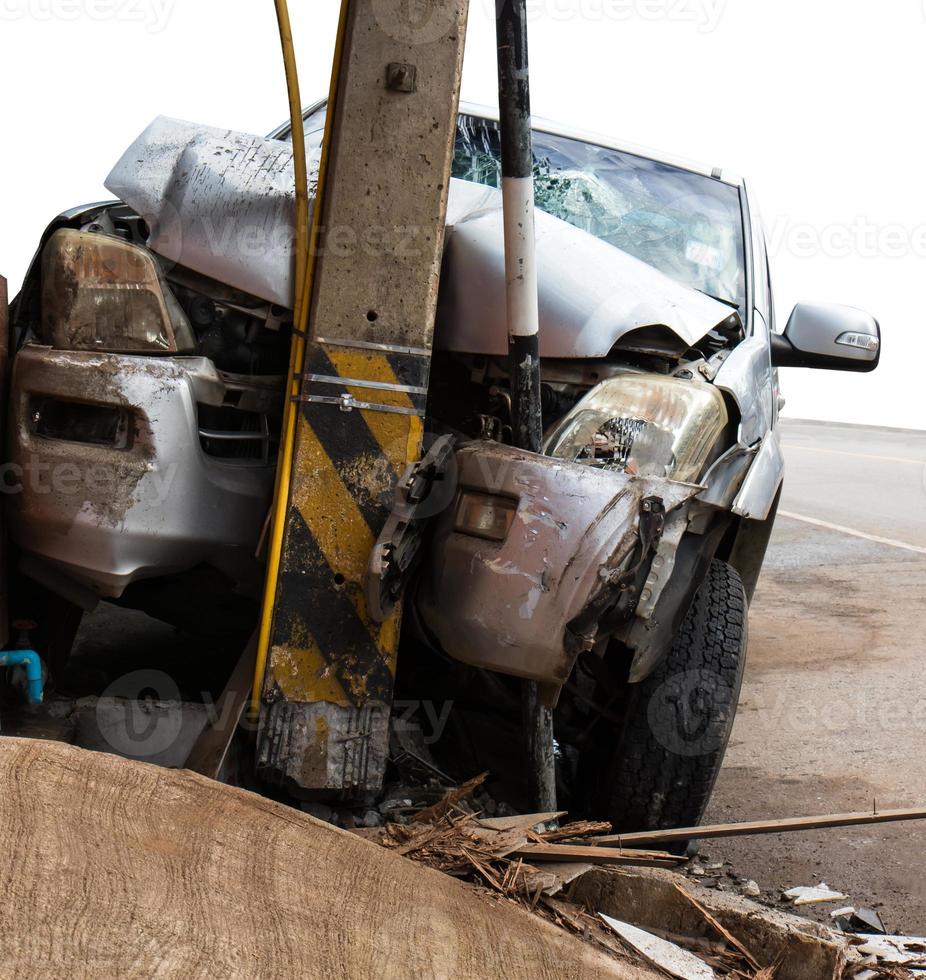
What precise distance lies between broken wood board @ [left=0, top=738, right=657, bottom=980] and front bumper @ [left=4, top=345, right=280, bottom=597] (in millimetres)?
641

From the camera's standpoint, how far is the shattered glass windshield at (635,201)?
13.4ft

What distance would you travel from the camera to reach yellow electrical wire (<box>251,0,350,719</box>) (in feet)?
8.96

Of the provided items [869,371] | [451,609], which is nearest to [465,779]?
[451,609]

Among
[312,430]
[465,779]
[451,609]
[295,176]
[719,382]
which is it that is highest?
[295,176]

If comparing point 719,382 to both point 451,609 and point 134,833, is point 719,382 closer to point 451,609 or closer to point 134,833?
point 451,609

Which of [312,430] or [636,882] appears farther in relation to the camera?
[312,430]

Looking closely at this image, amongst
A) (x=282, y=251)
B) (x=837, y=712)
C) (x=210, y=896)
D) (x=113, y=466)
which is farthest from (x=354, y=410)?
(x=837, y=712)

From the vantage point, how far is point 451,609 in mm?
2602

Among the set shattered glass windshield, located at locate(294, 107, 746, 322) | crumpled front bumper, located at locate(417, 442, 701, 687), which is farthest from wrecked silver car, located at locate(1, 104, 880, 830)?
shattered glass windshield, located at locate(294, 107, 746, 322)

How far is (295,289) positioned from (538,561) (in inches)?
33.5

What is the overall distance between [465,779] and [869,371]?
2.07m

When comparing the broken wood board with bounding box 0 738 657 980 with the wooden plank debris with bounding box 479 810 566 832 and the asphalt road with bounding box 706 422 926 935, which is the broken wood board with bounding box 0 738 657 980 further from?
the asphalt road with bounding box 706 422 926 935

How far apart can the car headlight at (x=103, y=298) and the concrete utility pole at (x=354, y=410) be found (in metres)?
0.35

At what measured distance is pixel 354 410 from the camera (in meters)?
2.76
